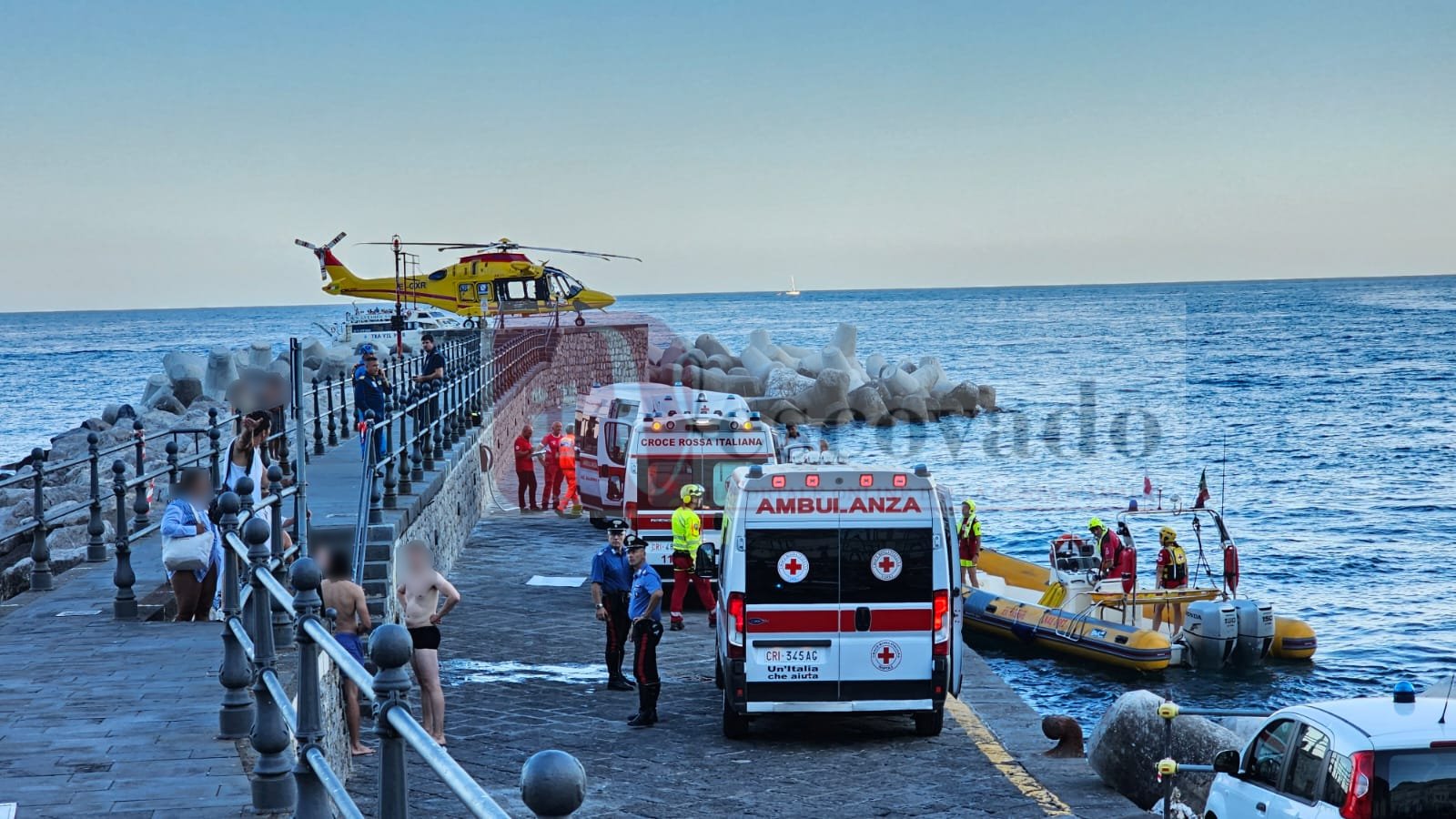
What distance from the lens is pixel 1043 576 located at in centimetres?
2473

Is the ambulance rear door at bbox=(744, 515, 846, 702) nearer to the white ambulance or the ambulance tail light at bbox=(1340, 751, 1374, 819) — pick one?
the ambulance tail light at bbox=(1340, 751, 1374, 819)

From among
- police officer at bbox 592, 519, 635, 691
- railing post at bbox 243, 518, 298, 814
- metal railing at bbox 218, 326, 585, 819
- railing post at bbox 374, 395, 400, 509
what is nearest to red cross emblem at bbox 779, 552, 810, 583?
police officer at bbox 592, 519, 635, 691

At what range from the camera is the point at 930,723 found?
12180 millimetres

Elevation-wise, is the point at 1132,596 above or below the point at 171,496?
below

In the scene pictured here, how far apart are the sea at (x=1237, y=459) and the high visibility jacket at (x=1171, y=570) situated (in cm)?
182

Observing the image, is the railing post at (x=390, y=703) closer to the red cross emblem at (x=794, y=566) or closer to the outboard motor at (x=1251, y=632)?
the red cross emblem at (x=794, y=566)

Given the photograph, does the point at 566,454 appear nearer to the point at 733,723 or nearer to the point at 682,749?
the point at 733,723

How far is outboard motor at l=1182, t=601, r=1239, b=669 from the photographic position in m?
20.5

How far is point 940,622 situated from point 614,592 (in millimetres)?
3267

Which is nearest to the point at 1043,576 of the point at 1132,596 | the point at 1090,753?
the point at 1132,596

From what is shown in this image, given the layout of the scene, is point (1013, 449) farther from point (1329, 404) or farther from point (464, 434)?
point (464, 434)

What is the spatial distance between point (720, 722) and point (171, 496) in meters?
5.07

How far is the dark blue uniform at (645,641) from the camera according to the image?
12.4 metres

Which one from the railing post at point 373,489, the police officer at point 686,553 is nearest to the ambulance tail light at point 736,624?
the railing post at point 373,489
